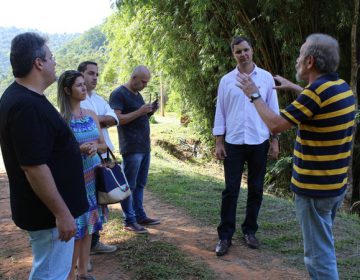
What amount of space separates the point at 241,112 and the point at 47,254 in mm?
2021

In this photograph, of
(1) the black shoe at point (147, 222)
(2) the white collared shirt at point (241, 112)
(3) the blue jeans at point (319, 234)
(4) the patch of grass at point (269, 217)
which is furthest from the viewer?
(1) the black shoe at point (147, 222)

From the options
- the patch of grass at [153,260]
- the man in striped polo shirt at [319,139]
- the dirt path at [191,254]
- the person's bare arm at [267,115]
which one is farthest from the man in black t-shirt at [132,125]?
the man in striped polo shirt at [319,139]

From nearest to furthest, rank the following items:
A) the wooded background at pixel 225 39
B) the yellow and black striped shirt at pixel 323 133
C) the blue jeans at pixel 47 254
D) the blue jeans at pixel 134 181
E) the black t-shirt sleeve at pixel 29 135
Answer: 1. the black t-shirt sleeve at pixel 29 135
2. the blue jeans at pixel 47 254
3. the yellow and black striped shirt at pixel 323 133
4. the blue jeans at pixel 134 181
5. the wooded background at pixel 225 39

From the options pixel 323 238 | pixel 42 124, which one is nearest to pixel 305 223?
pixel 323 238

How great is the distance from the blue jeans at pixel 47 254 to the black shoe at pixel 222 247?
1762mm

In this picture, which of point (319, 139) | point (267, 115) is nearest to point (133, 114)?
point (267, 115)

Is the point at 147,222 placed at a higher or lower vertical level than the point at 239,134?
lower

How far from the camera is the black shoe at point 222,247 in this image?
3.44 meters

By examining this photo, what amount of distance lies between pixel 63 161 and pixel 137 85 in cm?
194

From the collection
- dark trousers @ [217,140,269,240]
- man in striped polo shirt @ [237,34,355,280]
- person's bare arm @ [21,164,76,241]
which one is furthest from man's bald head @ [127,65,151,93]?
person's bare arm @ [21,164,76,241]

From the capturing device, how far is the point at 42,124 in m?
1.77

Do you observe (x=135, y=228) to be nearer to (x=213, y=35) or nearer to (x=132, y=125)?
(x=132, y=125)

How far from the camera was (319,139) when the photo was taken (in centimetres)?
220

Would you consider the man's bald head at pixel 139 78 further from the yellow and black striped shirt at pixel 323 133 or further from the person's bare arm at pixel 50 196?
the person's bare arm at pixel 50 196
